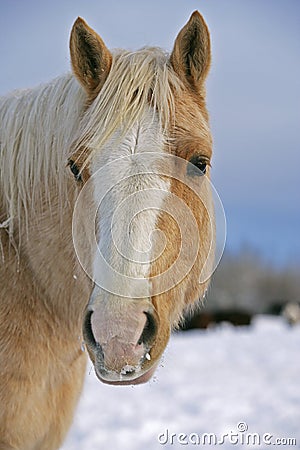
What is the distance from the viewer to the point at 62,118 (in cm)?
289

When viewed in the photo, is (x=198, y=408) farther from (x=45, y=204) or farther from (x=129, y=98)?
(x=129, y=98)

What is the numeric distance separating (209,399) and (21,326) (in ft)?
17.0

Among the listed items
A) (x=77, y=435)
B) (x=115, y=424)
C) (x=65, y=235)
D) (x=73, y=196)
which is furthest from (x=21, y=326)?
(x=115, y=424)

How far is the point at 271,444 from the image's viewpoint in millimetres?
5250

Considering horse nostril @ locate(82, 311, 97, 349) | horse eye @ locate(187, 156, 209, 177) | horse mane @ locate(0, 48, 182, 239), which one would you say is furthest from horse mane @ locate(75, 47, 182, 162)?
horse nostril @ locate(82, 311, 97, 349)

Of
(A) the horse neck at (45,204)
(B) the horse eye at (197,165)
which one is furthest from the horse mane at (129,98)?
(A) the horse neck at (45,204)

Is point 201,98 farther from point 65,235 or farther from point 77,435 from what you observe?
point 77,435

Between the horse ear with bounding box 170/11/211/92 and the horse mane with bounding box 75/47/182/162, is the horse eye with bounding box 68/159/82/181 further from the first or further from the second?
the horse ear with bounding box 170/11/211/92

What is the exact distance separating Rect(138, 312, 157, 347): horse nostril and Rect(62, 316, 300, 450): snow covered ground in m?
1.29

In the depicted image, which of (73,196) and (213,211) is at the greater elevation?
(73,196)

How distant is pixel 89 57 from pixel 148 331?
1.44 m

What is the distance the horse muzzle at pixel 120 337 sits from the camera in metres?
2.00

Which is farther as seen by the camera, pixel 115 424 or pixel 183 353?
pixel 183 353

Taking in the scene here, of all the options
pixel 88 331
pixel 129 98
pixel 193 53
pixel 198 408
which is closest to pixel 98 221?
pixel 88 331
